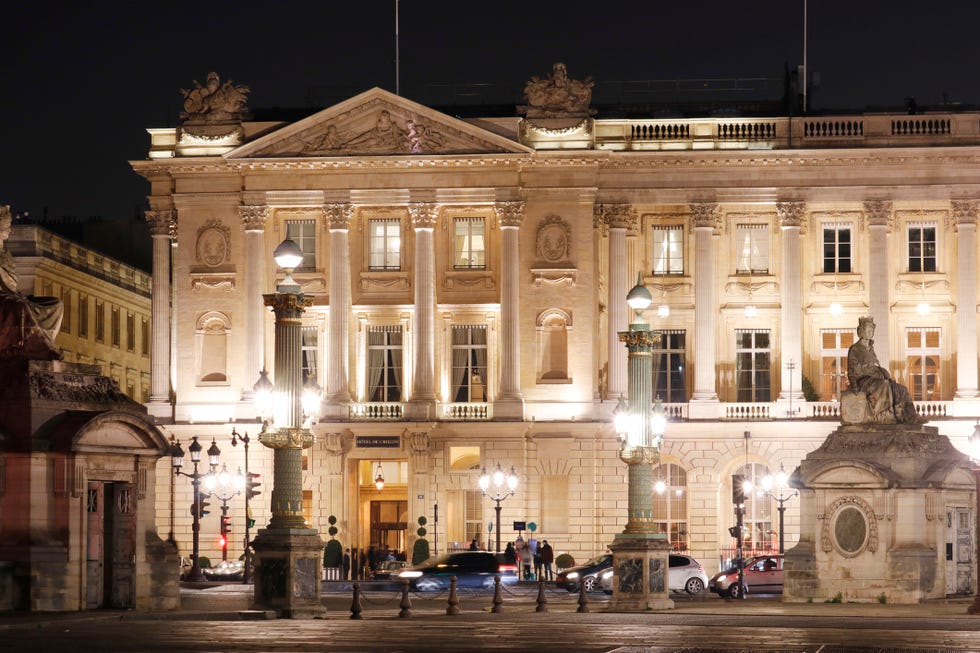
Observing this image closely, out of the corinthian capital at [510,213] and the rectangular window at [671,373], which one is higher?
the corinthian capital at [510,213]

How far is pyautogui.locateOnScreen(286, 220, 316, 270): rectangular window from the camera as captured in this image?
8131 cm

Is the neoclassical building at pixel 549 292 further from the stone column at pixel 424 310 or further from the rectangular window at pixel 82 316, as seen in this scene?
the rectangular window at pixel 82 316

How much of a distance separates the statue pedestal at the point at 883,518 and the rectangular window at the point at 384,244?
3793 centimetres

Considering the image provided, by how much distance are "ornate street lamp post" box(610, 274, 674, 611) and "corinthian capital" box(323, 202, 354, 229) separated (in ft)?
115

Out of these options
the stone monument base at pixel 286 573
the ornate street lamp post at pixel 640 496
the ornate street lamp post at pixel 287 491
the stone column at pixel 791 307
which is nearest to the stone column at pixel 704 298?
the stone column at pixel 791 307

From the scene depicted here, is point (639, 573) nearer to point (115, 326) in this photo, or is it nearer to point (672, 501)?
point (672, 501)

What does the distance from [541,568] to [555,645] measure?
3772cm

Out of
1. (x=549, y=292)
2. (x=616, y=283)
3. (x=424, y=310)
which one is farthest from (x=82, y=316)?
(x=616, y=283)

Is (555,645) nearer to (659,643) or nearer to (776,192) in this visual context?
(659,643)

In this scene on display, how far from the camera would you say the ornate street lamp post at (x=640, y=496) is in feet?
146

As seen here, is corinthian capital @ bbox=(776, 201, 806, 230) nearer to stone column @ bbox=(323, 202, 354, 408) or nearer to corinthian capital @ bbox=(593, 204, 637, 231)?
corinthian capital @ bbox=(593, 204, 637, 231)

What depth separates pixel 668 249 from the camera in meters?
81.8

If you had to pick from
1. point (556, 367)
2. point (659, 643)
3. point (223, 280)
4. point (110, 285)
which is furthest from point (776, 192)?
point (659, 643)

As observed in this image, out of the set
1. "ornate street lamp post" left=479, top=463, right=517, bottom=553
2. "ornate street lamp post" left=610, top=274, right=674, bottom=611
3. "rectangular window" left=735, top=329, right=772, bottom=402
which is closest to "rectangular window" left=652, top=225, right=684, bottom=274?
"rectangular window" left=735, top=329, right=772, bottom=402
